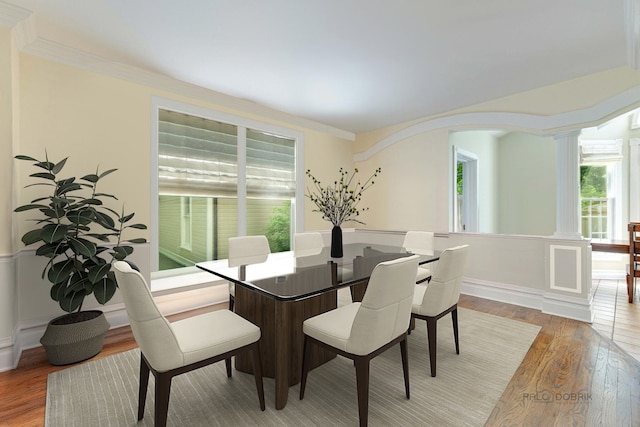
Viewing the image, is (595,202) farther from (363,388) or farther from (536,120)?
(363,388)

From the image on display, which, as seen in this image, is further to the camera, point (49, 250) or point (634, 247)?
point (634, 247)

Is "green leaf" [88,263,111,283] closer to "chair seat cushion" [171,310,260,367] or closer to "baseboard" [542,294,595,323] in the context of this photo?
"chair seat cushion" [171,310,260,367]

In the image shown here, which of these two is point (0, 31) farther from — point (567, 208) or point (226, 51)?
point (567, 208)

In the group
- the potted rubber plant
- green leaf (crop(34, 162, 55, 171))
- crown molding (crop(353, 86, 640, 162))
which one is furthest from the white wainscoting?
crown molding (crop(353, 86, 640, 162))

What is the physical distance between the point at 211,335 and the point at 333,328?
2.29 ft

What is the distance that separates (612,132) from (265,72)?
6.11 meters

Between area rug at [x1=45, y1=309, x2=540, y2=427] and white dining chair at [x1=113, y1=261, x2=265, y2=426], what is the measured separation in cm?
20

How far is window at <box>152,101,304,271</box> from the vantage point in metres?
3.32

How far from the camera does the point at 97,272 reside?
2.26 meters

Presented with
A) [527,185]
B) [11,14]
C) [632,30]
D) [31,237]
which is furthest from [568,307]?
[11,14]

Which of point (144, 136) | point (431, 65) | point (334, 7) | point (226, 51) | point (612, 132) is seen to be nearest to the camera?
point (334, 7)

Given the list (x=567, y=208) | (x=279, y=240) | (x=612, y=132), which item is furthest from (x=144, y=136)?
(x=612, y=132)

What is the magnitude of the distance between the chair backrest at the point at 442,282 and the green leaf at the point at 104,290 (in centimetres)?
251

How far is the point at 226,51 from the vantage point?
2.59 metres
